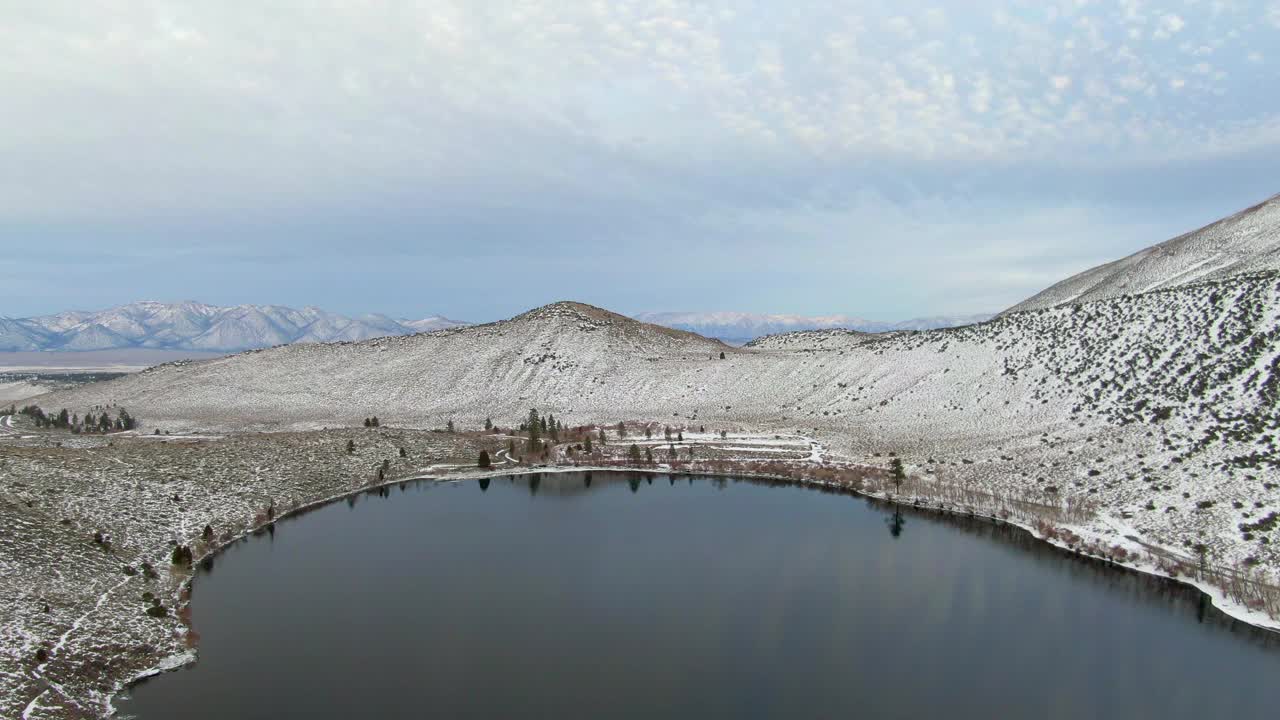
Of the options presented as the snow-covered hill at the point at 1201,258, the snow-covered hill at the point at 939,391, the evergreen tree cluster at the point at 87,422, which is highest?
the snow-covered hill at the point at 1201,258

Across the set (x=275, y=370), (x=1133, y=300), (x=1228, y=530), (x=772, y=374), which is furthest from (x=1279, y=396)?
(x=275, y=370)

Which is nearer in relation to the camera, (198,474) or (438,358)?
(198,474)

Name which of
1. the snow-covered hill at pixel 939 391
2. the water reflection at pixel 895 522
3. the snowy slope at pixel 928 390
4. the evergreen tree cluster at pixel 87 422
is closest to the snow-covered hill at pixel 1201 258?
the snow-covered hill at pixel 939 391

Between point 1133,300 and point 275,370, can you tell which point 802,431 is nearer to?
point 1133,300

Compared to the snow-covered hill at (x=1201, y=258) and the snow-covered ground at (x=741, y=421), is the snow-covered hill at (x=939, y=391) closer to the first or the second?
the snow-covered ground at (x=741, y=421)

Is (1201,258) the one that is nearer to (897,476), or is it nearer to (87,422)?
(897,476)

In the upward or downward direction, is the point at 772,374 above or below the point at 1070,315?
below

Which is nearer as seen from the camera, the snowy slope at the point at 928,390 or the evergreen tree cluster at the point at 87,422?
the snowy slope at the point at 928,390

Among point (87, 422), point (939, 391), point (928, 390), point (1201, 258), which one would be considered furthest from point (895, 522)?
point (87, 422)

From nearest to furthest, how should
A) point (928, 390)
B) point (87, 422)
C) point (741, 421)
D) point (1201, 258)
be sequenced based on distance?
1. point (928, 390)
2. point (741, 421)
3. point (87, 422)
4. point (1201, 258)
